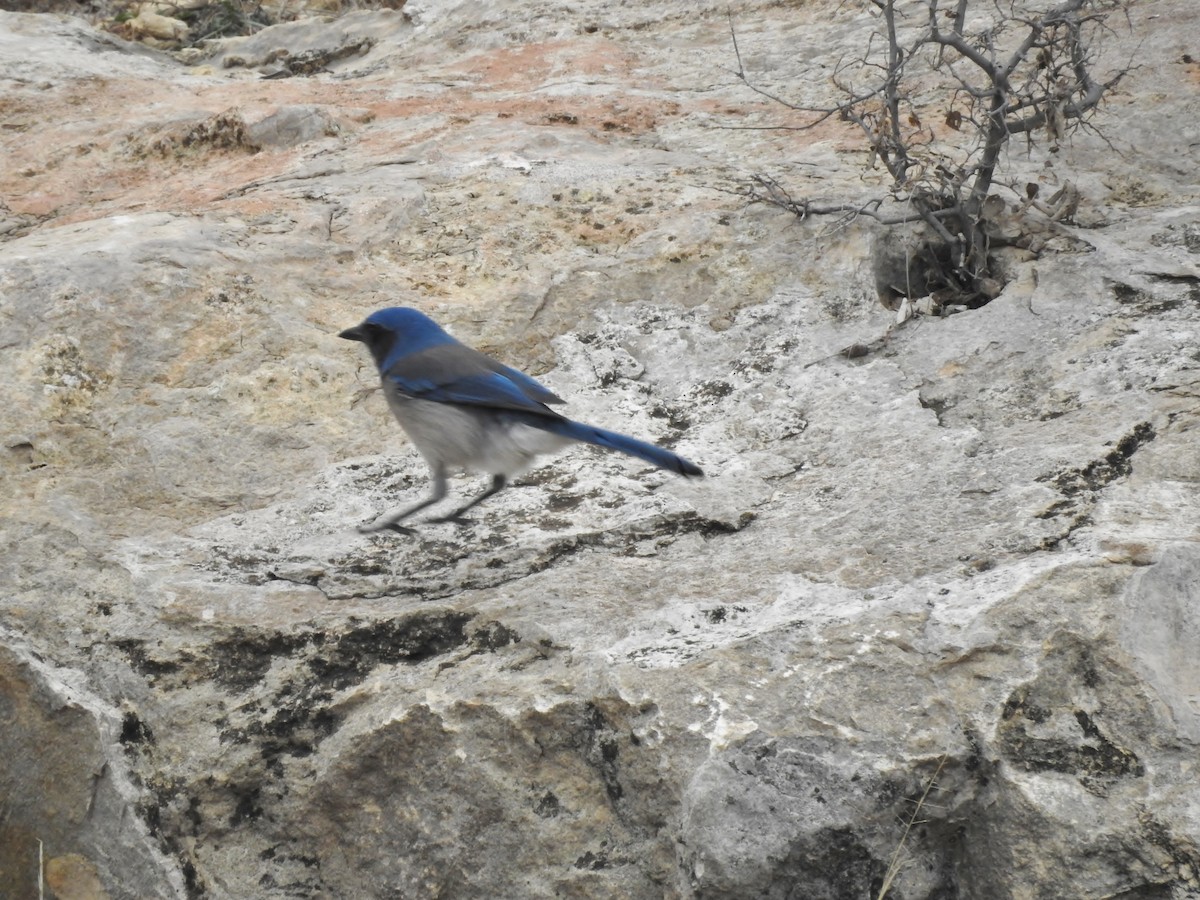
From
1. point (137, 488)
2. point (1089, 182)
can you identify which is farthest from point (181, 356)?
point (1089, 182)

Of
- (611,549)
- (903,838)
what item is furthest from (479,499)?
(903,838)

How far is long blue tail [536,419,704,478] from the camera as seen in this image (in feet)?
10.8

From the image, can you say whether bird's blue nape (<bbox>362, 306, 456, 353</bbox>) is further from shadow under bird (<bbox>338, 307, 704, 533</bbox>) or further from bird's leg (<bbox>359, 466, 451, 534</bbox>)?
bird's leg (<bbox>359, 466, 451, 534</bbox>)

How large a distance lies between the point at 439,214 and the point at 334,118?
177cm

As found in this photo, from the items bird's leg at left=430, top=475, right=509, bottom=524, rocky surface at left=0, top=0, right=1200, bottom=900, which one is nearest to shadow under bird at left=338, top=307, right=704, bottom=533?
bird's leg at left=430, top=475, right=509, bottom=524

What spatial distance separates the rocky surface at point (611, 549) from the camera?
99.1 inches

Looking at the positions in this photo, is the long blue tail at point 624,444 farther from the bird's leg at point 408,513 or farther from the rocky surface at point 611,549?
the bird's leg at point 408,513

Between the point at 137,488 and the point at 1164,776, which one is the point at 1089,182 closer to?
the point at 1164,776

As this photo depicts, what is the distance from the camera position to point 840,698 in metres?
2.62

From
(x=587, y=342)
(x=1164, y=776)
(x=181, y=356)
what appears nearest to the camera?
(x=1164, y=776)

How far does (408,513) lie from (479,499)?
260 mm

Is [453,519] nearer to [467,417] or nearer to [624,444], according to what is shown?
[467,417]

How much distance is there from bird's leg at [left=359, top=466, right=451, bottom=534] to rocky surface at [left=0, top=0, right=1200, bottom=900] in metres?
0.06

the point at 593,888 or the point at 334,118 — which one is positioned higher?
the point at 334,118
